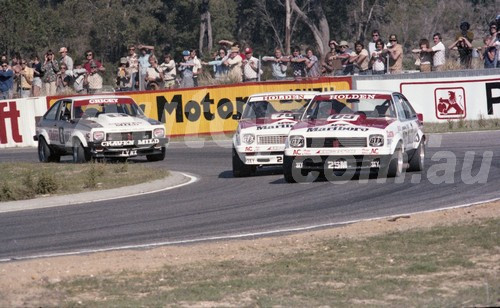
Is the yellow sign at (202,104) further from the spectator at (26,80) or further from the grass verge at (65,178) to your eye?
the grass verge at (65,178)

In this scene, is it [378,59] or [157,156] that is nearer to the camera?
[157,156]

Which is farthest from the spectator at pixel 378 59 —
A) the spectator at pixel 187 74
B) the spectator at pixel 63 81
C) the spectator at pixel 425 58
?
the spectator at pixel 63 81

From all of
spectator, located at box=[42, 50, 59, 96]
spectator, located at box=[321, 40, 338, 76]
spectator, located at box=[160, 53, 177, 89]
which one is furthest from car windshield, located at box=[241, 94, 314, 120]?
spectator, located at box=[42, 50, 59, 96]

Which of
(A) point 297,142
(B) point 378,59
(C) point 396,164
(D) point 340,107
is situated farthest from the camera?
(B) point 378,59

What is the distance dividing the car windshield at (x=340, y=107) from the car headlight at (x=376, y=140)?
1.04 metres

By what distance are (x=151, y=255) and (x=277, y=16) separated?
1953 inches

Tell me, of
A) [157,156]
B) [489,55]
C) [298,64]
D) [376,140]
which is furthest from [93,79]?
[376,140]

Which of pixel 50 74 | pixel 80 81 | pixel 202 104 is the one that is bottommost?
pixel 202 104

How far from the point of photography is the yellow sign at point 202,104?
27.9m

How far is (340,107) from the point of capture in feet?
56.4

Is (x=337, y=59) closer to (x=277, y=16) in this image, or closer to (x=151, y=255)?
(x=151, y=255)

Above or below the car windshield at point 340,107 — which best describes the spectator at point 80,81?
above

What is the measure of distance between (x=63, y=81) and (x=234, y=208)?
1723 cm

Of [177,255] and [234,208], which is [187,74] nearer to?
[234,208]
